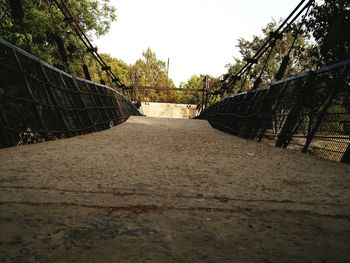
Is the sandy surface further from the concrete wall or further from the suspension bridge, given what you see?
the concrete wall

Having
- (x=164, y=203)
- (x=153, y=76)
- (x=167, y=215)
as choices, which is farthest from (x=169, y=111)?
(x=167, y=215)

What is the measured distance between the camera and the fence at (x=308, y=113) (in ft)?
11.2

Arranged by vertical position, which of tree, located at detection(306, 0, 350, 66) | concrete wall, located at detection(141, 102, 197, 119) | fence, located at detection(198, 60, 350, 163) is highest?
tree, located at detection(306, 0, 350, 66)

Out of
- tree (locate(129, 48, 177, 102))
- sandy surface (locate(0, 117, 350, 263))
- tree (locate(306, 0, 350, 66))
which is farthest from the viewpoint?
tree (locate(129, 48, 177, 102))

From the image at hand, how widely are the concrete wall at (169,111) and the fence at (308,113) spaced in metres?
24.5

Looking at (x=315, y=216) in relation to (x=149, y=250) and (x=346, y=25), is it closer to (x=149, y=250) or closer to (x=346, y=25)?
(x=149, y=250)

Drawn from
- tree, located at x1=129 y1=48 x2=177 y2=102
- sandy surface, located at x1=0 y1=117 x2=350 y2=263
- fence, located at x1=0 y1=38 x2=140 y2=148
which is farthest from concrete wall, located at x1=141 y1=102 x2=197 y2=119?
sandy surface, located at x1=0 y1=117 x2=350 y2=263

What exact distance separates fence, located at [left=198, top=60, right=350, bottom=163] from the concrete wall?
80.5 feet

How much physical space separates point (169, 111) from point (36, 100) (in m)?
28.0

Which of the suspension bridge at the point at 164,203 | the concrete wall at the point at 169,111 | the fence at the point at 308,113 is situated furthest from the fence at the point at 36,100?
the concrete wall at the point at 169,111

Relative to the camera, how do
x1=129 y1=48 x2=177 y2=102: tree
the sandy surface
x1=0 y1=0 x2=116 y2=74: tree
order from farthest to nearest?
1. x1=129 y1=48 x2=177 y2=102: tree
2. x1=0 y1=0 x2=116 y2=74: tree
3. the sandy surface

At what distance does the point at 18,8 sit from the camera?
4055mm

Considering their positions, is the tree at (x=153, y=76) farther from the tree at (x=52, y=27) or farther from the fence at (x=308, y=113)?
the fence at (x=308, y=113)

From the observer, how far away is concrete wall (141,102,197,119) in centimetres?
3095
